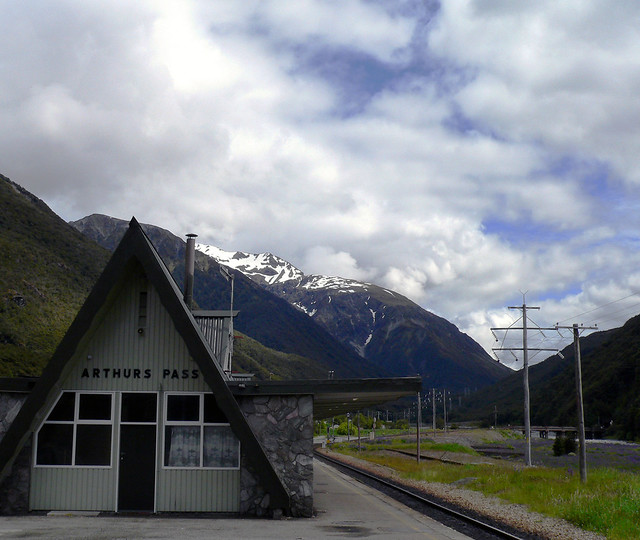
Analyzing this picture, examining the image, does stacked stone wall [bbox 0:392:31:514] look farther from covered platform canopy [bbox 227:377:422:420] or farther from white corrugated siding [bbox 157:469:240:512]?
covered platform canopy [bbox 227:377:422:420]

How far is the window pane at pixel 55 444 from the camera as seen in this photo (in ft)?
59.5

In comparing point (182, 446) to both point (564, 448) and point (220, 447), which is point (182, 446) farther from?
point (564, 448)

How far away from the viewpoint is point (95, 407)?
60.4ft

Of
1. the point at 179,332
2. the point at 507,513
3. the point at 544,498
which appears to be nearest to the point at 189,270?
the point at 179,332

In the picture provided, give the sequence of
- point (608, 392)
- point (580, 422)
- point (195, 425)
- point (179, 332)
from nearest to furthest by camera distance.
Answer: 1. point (179, 332)
2. point (195, 425)
3. point (580, 422)
4. point (608, 392)

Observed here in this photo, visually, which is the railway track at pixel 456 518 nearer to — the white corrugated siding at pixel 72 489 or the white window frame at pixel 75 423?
the white corrugated siding at pixel 72 489

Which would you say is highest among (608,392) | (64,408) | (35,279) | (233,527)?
(35,279)

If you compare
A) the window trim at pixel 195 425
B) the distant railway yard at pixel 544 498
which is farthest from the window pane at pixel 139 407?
the distant railway yard at pixel 544 498

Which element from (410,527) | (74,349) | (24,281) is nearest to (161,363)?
(74,349)

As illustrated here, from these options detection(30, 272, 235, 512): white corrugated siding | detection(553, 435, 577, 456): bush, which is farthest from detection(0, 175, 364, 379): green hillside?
detection(30, 272, 235, 512): white corrugated siding

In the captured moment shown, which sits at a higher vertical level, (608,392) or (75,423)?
(75,423)

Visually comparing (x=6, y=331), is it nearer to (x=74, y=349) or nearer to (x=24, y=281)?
(x=24, y=281)

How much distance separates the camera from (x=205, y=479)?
18188mm

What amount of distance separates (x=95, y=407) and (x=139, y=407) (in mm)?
1143
